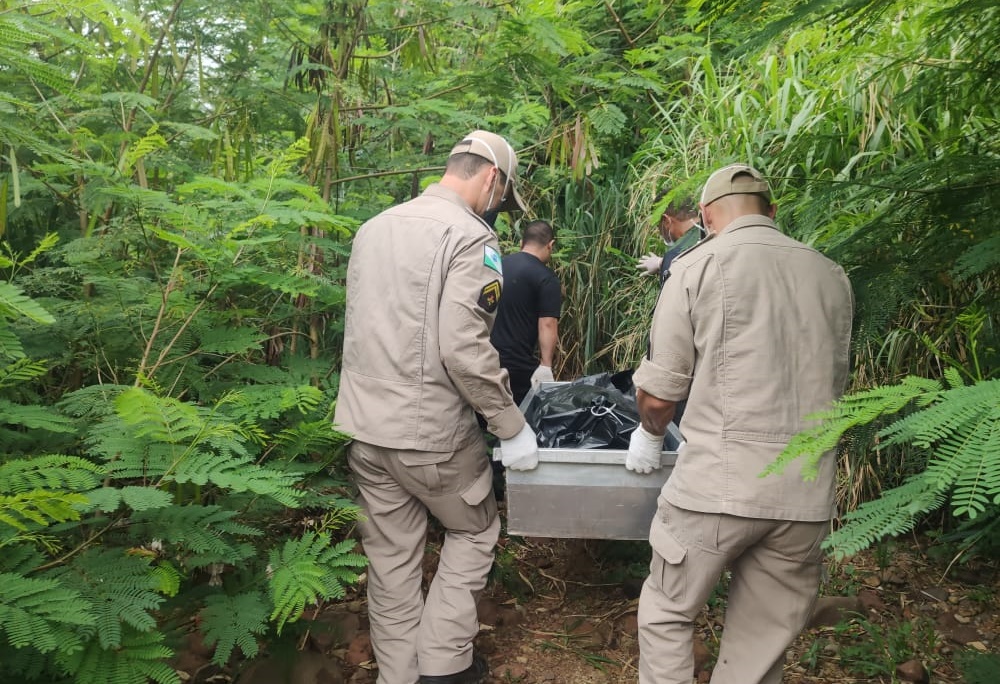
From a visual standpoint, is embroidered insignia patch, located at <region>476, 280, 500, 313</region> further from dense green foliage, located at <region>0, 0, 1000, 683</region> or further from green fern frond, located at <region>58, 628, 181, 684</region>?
green fern frond, located at <region>58, 628, 181, 684</region>

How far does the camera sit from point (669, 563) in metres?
2.41

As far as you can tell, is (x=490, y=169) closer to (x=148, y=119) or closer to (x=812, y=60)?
(x=148, y=119)

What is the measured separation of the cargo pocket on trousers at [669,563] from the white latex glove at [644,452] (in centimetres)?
22

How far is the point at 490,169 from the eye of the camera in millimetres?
2967

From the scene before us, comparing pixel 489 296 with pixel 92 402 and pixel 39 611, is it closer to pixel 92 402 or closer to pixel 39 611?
pixel 92 402

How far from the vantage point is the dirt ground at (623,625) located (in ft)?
10.4

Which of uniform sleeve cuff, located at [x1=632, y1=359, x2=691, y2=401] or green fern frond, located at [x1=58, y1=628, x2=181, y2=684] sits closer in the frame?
green fern frond, located at [x1=58, y1=628, x2=181, y2=684]

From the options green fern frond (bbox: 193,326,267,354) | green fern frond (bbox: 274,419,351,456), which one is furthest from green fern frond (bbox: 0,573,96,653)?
green fern frond (bbox: 193,326,267,354)

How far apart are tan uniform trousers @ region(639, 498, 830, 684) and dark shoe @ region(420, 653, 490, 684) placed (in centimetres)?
77

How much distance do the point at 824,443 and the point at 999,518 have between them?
2862mm

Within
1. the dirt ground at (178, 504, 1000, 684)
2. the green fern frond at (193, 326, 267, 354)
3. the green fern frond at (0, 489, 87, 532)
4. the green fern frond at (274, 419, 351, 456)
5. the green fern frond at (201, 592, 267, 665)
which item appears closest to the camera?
the green fern frond at (0, 489, 87, 532)

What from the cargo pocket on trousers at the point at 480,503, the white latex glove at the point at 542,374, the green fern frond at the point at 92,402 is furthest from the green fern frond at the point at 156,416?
the white latex glove at the point at 542,374

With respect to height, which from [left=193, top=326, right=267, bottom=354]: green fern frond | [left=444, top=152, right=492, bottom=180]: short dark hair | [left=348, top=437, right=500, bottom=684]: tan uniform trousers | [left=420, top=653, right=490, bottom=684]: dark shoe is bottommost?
[left=420, top=653, right=490, bottom=684]: dark shoe

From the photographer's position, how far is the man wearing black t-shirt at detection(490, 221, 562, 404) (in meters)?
4.65
